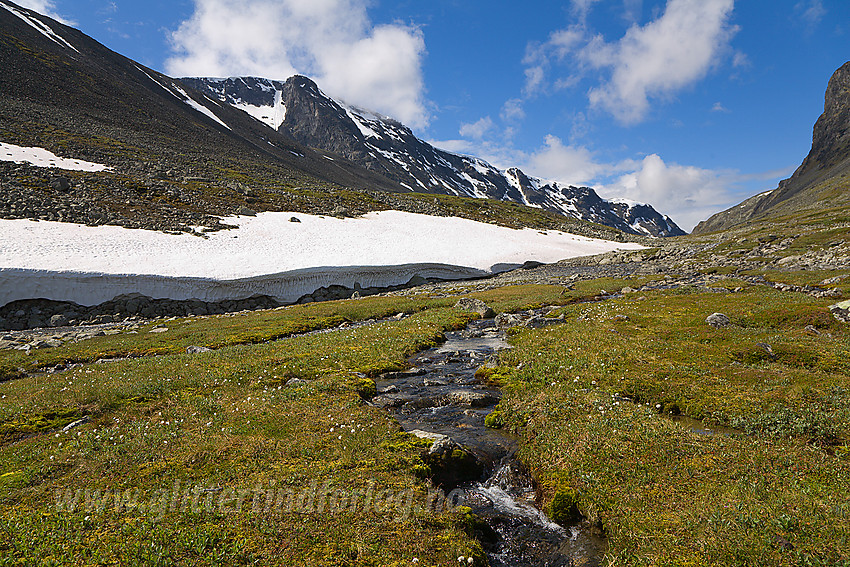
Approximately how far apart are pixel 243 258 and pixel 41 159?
60240mm

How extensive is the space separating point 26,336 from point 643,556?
45.9 metres

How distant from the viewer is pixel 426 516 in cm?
927

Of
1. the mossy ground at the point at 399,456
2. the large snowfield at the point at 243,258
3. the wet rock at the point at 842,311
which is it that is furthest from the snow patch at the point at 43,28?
the wet rock at the point at 842,311

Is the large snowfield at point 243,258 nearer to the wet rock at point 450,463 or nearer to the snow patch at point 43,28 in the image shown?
the wet rock at point 450,463

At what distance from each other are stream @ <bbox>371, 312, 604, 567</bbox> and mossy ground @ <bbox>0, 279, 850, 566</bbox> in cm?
60

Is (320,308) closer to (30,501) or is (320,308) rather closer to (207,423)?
(207,423)

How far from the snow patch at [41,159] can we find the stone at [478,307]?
3378 inches

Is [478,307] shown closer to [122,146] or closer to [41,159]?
[41,159]

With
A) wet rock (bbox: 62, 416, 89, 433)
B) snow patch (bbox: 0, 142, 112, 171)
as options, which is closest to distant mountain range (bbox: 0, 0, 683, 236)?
snow patch (bbox: 0, 142, 112, 171)

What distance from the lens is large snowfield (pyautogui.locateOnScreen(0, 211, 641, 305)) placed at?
4238 cm

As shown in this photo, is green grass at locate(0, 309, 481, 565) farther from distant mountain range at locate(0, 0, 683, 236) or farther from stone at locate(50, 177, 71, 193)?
stone at locate(50, 177, 71, 193)

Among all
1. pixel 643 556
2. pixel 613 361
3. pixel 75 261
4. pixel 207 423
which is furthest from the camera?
pixel 75 261

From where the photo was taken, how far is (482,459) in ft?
41.9

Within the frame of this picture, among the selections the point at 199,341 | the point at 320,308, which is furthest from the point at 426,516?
the point at 320,308
